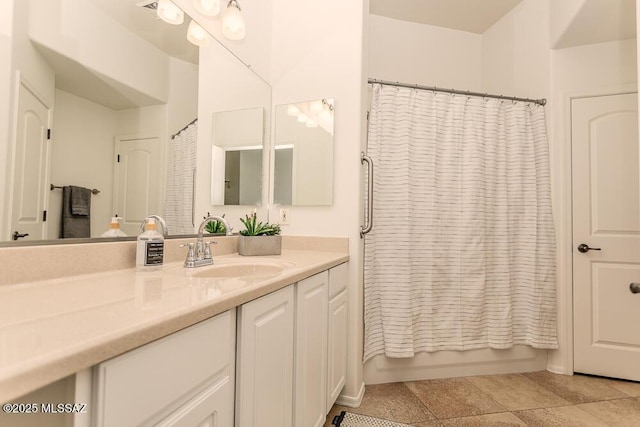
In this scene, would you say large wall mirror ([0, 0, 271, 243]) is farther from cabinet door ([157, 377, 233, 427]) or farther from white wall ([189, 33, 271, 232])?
cabinet door ([157, 377, 233, 427])

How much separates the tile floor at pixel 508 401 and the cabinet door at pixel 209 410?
43.9 inches

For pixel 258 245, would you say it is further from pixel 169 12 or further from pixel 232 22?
pixel 232 22

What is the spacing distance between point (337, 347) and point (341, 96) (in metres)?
1.45

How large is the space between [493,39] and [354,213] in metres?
2.30

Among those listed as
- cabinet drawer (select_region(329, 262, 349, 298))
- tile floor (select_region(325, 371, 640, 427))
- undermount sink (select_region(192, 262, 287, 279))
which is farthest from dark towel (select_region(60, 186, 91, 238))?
tile floor (select_region(325, 371, 640, 427))

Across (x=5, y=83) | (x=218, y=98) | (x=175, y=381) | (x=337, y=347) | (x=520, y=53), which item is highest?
(x=520, y=53)

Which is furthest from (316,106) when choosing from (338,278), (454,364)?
(454,364)

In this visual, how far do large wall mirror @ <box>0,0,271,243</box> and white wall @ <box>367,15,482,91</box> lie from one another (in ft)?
5.45

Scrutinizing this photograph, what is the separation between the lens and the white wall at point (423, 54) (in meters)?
2.83

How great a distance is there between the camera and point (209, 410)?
0.71 meters

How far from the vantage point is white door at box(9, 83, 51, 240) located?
873 mm

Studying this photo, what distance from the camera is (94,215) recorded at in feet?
3.59

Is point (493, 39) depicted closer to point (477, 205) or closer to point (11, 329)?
point (477, 205)

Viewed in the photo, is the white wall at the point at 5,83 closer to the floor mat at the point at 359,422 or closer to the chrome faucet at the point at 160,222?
the chrome faucet at the point at 160,222
